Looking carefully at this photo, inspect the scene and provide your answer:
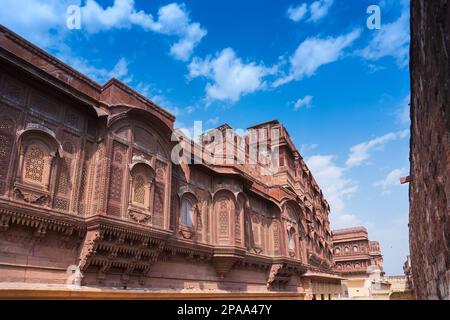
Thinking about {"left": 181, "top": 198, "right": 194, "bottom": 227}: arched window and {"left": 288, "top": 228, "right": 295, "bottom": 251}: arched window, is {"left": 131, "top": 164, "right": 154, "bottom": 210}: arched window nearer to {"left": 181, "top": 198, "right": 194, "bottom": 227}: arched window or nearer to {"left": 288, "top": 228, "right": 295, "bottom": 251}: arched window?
{"left": 181, "top": 198, "right": 194, "bottom": 227}: arched window

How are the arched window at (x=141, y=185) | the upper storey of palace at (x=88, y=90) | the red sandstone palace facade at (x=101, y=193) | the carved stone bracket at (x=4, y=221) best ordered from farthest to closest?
1. the arched window at (x=141, y=185)
2. the upper storey of palace at (x=88, y=90)
3. the red sandstone palace facade at (x=101, y=193)
4. the carved stone bracket at (x=4, y=221)

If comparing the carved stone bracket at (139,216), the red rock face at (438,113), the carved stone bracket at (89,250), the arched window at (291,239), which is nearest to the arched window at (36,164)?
the carved stone bracket at (89,250)

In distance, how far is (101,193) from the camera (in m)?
9.72

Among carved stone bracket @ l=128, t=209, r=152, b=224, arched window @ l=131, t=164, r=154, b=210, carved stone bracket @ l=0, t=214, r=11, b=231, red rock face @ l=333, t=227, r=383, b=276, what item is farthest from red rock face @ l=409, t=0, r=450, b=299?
red rock face @ l=333, t=227, r=383, b=276

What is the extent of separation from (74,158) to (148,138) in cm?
261

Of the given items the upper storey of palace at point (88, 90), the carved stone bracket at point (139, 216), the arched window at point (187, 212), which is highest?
the upper storey of palace at point (88, 90)

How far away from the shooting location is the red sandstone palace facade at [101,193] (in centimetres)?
848

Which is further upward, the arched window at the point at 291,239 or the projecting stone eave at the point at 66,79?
the projecting stone eave at the point at 66,79

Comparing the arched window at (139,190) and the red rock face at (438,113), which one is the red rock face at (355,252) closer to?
the arched window at (139,190)

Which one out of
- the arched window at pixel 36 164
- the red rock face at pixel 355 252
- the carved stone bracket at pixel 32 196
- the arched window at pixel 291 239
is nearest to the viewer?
the carved stone bracket at pixel 32 196

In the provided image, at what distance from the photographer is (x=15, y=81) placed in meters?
8.83

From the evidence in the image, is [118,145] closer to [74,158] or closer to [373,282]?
[74,158]

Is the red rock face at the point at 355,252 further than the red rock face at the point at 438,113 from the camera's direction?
Yes

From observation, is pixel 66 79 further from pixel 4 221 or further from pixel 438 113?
pixel 438 113
